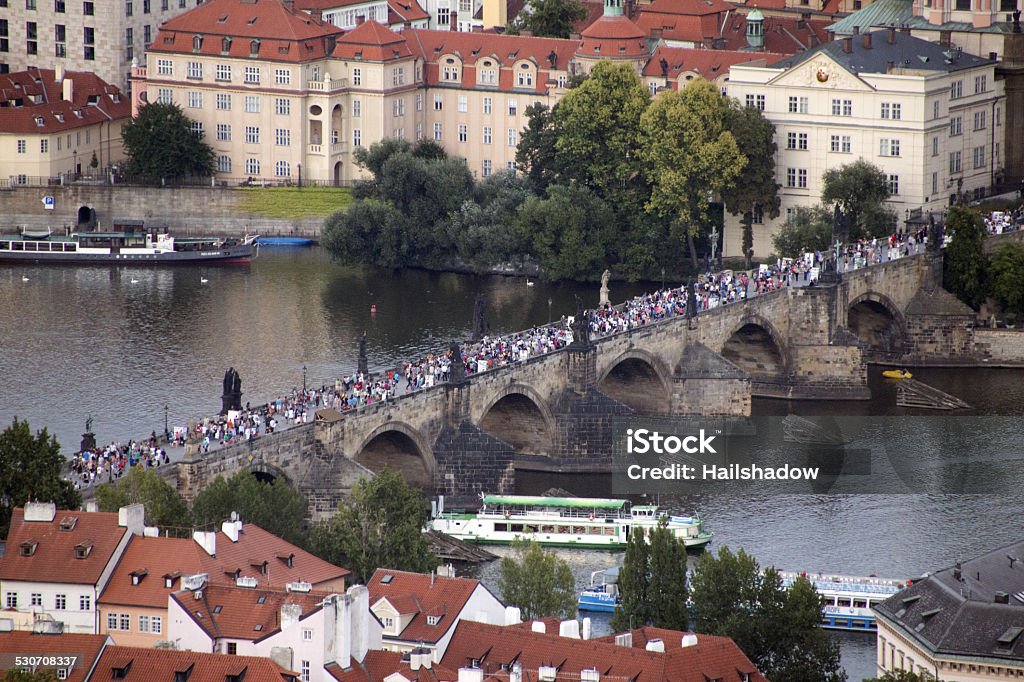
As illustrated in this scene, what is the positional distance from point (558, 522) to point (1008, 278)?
144 ft

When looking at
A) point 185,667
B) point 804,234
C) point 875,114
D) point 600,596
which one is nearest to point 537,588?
point 600,596

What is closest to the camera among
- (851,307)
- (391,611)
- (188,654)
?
(188,654)

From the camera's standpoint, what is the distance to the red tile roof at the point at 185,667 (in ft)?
339

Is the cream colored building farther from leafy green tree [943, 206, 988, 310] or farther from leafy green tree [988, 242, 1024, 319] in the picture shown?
leafy green tree [988, 242, 1024, 319]

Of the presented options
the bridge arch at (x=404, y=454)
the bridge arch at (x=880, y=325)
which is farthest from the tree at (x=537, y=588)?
the bridge arch at (x=880, y=325)

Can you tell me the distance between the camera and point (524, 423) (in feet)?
527

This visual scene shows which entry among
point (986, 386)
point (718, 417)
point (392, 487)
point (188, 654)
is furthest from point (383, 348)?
point (188, 654)

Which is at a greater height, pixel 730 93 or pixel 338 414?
pixel 730 93

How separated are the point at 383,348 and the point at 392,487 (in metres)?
43.3

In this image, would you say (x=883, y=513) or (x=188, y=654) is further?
(x=883, y=513)

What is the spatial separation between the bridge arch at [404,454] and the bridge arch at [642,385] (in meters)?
18.5

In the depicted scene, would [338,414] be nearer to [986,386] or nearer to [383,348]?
[383,348]

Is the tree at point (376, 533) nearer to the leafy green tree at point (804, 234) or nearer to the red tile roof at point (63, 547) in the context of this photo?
the red tile roof at point (63, 547)

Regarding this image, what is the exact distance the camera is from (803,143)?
196 meters
